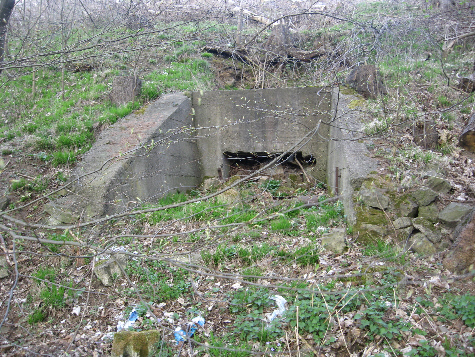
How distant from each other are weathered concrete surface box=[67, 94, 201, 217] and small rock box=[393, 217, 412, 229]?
2877 millimetres

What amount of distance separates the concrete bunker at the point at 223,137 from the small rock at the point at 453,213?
6.55 feet

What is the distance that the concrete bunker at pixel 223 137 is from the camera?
265 inches

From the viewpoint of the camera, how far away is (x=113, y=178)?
6035mm

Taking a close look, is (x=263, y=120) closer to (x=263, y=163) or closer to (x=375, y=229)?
(x=263, y=163)

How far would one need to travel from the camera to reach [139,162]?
6746 millimetres

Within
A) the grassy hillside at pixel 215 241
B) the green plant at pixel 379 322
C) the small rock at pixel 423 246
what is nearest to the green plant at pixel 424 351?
the grassy hillside at pixel 215 241

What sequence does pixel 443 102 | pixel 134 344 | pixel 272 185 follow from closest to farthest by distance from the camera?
1. pixel 134 344
2. pixel 443 102
3. pixel 272 185

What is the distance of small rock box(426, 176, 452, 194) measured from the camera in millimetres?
4891

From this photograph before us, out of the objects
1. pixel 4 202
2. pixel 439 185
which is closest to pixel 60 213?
pixel 4 202

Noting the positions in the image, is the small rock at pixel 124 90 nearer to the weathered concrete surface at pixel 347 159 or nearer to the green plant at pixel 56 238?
the green plant at pixel 56 238

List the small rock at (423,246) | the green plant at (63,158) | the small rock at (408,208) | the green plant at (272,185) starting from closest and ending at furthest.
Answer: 1. the small rock at (423,246)
2. the small rock at (408,208)
3. the green plant at (63,158)
4. the green plant at (272,185)

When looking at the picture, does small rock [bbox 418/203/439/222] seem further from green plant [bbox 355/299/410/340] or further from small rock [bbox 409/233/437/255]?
green plant [bbox 355/299/410/340]

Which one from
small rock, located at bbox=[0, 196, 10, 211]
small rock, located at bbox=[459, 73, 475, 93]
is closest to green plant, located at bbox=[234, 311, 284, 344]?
small rock, located at bbox=[0, 196, 10, 211]

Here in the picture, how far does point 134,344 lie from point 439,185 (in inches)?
162
